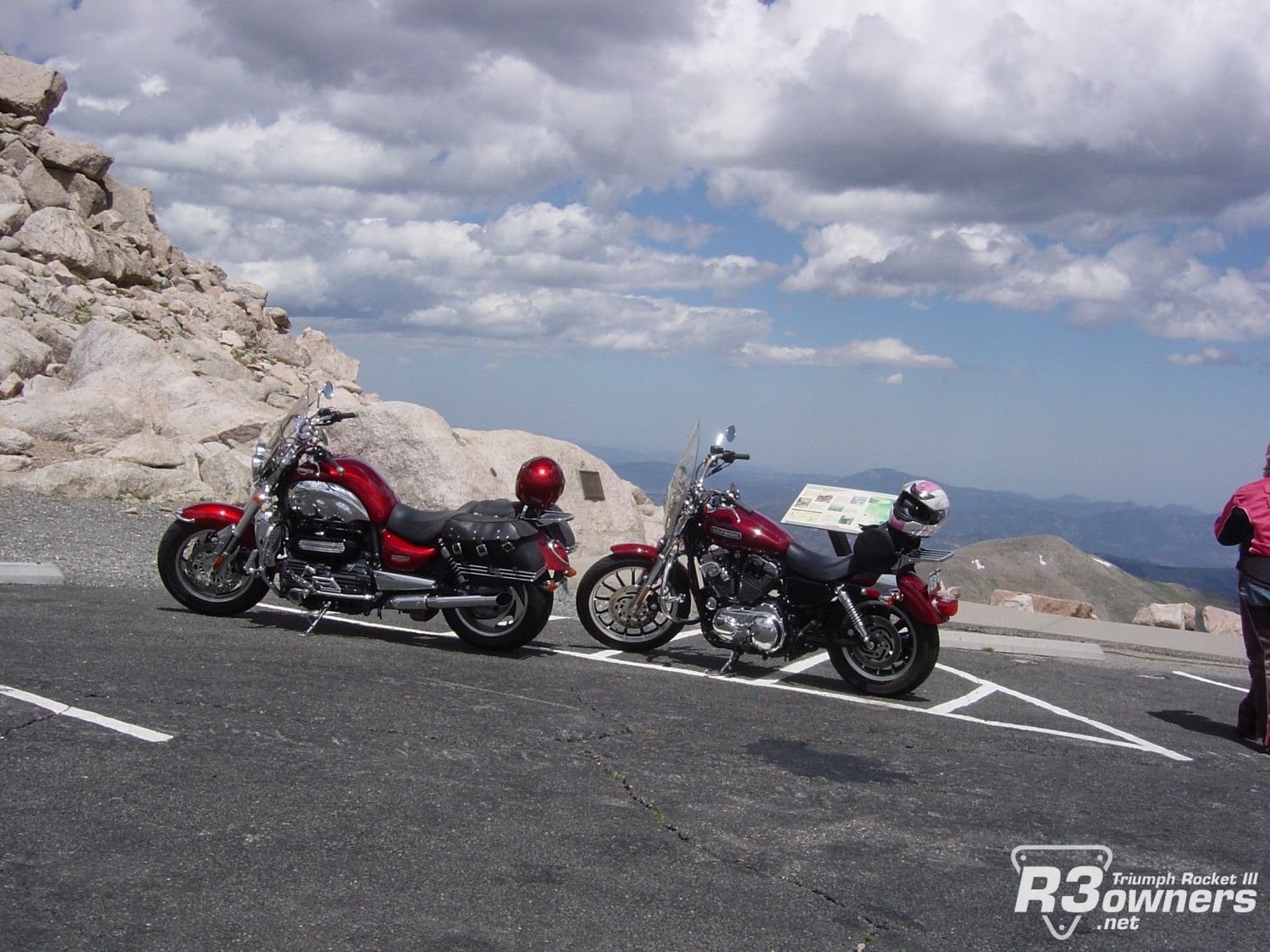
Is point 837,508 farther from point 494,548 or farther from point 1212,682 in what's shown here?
point 1212,682

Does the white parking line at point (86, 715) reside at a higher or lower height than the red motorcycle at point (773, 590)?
lower

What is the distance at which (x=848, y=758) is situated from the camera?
620 centimetres

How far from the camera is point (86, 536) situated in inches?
487

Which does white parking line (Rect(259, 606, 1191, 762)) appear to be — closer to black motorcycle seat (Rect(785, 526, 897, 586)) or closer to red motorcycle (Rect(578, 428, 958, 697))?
red motorcycle (Rect(578, 428, 958, 697))

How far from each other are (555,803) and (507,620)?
343cm

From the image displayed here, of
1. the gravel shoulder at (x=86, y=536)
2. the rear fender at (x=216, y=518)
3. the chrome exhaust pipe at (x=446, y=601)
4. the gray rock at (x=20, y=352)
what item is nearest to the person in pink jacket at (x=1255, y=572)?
the chrome exhaust pipe at (x=446, y=601)

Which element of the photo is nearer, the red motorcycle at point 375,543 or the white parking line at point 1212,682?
the red motorcycle at point 375,543

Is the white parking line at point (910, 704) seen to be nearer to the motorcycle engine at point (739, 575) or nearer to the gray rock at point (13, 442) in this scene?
the motorcycle engine at point (739, 575)

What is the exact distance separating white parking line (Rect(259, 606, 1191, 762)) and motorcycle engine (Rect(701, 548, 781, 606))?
56 cm

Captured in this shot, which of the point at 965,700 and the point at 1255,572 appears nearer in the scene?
the point at 1255,572

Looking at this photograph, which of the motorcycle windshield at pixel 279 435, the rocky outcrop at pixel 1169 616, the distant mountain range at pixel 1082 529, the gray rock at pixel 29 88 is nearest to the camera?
the motorcycle windshield at pixel 279 435

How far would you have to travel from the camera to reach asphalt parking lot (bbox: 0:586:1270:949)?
13.0 ft

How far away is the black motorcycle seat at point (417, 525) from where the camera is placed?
848cm

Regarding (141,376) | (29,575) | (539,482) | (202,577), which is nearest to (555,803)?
(539,482)
